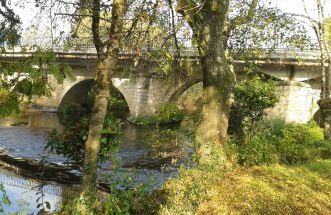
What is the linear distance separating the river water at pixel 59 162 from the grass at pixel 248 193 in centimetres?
76

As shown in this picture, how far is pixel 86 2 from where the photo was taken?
6.72 meters

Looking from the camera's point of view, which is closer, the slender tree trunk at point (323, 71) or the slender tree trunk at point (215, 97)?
the slender tree trunk at point (215, 97)

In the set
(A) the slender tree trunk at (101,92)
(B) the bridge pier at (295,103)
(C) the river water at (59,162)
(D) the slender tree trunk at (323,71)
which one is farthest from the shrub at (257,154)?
(B) the bridge pier at (295,103)

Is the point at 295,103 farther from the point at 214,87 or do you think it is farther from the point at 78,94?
the point at 78,94

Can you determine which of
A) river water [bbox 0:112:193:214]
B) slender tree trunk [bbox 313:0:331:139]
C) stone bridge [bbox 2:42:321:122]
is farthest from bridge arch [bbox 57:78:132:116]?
slender tree trunk [bbox 313:0:331:139]

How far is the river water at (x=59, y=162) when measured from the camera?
1013 centimetres

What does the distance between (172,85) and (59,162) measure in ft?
22.3

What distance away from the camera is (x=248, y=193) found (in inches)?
313

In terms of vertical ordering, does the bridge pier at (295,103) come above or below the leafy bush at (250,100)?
below

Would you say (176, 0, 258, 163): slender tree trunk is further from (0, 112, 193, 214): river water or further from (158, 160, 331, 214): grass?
(158, 160, 331, 214): grass

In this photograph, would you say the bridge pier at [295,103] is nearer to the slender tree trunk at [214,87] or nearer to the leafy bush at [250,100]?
the leafy bush at [250,100]

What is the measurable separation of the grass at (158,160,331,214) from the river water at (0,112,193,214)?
0.76 metres

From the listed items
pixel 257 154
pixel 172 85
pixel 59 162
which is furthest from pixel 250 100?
pixel 59 162

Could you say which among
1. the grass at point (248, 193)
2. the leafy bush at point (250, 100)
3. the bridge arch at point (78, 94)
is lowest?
the bridge arch at point (78, 94)
